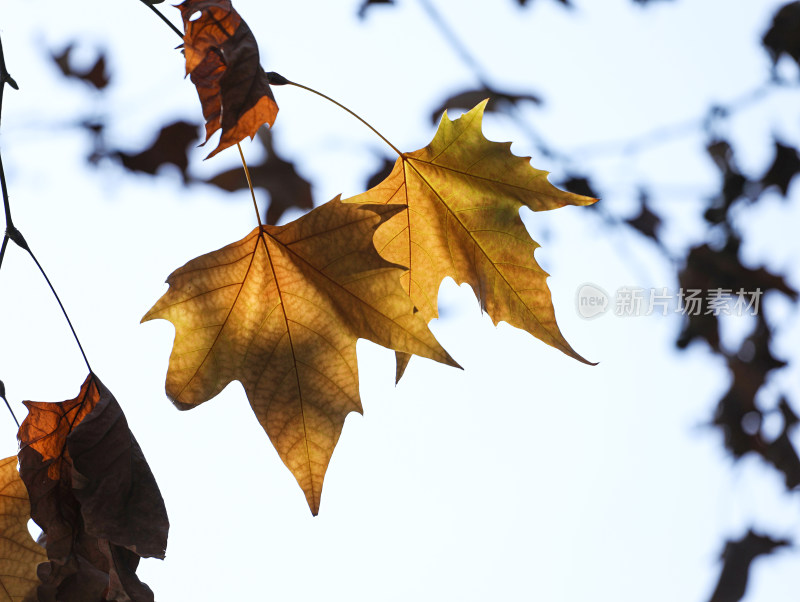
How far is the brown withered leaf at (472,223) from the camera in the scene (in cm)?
56

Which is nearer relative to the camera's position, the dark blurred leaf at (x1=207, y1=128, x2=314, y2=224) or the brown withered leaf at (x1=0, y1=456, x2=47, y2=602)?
the brown withered leaf at (x1=0, y1=456, x2=47, y2=602)

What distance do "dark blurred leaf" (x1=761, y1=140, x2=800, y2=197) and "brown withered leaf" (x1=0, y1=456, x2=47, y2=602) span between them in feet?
6.33

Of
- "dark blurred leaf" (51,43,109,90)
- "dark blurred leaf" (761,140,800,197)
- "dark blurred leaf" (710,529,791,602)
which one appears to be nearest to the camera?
"dark blurred leaf" (51,43,109,90)

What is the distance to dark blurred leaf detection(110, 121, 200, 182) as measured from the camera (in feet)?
4.75

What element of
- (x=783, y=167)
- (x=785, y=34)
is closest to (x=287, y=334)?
(x=785, y=34)

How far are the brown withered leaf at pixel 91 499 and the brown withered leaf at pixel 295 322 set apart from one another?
0.06 m

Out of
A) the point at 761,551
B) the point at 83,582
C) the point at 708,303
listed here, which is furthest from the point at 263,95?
the point at 761,551

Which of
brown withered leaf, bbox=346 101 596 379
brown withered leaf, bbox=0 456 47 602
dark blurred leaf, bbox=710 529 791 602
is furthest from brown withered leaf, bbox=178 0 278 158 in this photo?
dark blurred leaf, bbox=710 529 791 602

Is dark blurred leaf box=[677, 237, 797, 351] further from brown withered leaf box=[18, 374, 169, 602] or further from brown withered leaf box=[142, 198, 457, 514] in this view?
brown withered leaf box=[18, 374, 169, 602]

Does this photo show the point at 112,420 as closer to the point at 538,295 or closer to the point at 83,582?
the point at 83,582

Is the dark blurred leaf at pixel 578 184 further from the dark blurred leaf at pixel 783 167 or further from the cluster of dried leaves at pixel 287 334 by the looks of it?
the cluster of dried leaves at pixel 287 334

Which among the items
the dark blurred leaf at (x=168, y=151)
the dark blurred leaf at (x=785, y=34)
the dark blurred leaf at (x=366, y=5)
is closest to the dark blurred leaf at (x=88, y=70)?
the dark blurred leaf at (x=168, y=151)

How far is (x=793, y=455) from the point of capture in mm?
2078

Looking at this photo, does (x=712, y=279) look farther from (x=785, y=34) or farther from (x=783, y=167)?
(x=785, y=34)
